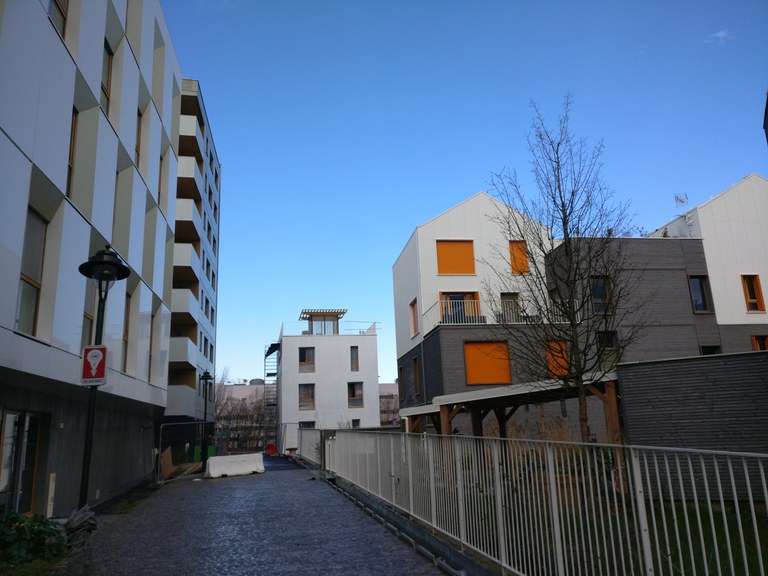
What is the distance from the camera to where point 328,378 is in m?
47.3

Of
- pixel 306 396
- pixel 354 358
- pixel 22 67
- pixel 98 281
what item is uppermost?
pixel 354 358

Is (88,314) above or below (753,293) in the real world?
below

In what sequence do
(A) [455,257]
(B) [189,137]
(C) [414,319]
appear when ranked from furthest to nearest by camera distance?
(B) [189,137]
(C) [414,319]
(A) [455,257]

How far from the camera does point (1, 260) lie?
7969 mm

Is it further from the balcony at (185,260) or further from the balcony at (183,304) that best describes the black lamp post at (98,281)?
the balcony at (183,304)

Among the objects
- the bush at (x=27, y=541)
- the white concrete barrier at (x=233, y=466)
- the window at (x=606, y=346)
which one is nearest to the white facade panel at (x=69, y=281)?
the bush at (x=27, y=541)

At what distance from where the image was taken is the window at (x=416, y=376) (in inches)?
1078

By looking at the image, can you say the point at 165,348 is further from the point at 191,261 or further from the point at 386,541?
the point at 386,541

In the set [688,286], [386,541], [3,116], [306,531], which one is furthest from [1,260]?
[688,286]

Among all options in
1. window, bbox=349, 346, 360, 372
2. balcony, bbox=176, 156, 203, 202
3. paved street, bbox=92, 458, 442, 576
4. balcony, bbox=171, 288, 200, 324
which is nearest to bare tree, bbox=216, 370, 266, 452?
window, bbox=349, 346, 360, 372

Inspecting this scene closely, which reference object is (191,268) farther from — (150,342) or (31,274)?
(31,274)

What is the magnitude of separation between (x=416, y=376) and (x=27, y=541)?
73.0 ft

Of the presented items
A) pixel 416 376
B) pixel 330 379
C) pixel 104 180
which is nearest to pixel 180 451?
pixel 416 376

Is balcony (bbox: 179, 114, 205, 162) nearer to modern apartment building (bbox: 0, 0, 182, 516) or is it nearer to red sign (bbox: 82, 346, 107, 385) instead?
modern apartment building (bbox: 0, 0, 182, 516)
